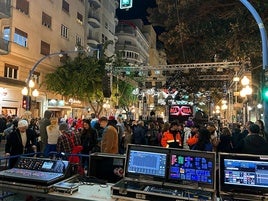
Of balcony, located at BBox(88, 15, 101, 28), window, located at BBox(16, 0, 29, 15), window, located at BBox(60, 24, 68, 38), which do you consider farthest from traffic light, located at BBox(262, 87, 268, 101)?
balcony, located at BBox(88, 15, 101, 28)

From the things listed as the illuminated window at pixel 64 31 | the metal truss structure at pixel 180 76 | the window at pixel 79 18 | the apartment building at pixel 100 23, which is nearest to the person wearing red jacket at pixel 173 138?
the metal truss structure at pixel 180 76

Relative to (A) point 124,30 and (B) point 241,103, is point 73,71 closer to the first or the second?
(B) point 241,103

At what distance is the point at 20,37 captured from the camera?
24609 mm

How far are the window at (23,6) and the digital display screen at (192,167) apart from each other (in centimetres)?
2447

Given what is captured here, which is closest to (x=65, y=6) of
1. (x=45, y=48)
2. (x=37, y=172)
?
(x=45, y=48)

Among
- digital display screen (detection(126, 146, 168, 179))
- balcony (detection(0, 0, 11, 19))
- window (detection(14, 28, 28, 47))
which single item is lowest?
digital display screen (detection(126, 146, 168, 179))

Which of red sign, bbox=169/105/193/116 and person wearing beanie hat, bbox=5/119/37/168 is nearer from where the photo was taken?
person wearing beanie hat, bbox=5/119/37/168

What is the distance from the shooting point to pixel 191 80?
80.1 feet

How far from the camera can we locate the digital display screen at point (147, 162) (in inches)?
144

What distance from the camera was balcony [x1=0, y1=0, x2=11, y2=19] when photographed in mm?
21734

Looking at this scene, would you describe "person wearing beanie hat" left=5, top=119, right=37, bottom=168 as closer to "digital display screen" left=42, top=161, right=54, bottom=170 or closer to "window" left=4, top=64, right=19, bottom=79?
"digital display screen" left=42, top=161, right=54, bottom=170

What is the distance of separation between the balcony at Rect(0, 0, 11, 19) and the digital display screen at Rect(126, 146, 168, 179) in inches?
846

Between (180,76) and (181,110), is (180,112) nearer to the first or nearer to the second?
(181,110)

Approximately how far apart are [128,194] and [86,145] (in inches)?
224
